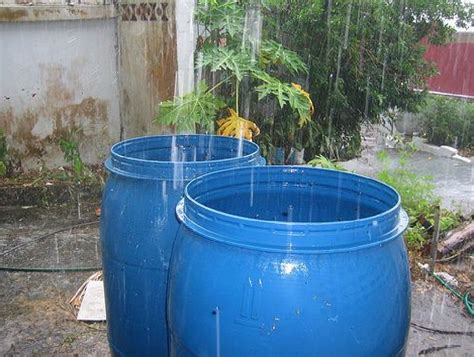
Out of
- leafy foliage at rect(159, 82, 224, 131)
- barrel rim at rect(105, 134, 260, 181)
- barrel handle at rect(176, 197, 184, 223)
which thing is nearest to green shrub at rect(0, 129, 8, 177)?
leafy foliage at rect(159, 82, 224, 131)

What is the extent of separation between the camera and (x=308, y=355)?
1.45 metres

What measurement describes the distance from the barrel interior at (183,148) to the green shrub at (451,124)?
375 inches

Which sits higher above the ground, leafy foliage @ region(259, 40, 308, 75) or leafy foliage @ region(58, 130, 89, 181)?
leafy foliage @ region(259, 40, 308, 75)

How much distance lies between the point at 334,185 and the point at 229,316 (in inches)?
30.0

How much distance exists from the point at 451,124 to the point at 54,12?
9.05 metres

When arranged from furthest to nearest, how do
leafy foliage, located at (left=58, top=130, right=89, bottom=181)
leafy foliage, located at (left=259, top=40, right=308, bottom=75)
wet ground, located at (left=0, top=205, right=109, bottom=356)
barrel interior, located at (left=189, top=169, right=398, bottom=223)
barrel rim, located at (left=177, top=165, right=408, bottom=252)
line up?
1. leafy foliage, located at (left=58, top=130, right=89, bottom=181)
2. leafy foliage, located at (left=259, top=40, right=308, bottom=75)
3. wet ground, located at (left=0, top=205, right=109, bottom=356)
4. barrel interior, located at (left=189, top=169, right=398, bottom=223)
5. barrel rim, located at (left=177, top=165, right=408, bottom=252)

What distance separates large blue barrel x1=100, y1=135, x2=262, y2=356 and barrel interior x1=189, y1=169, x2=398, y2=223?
187 mm

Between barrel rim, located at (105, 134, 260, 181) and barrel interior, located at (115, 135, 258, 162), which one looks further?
barrel interior, located at (115, 135, 258, 162)

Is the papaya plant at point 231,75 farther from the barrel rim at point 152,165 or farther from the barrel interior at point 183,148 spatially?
the barrel rim at point 152,165

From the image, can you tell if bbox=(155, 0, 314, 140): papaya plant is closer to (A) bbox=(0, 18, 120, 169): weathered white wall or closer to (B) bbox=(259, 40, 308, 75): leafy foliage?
(B) bbox=(259, 40, 308, 75): leafy foliage

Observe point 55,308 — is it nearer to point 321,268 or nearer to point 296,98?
point 296,98

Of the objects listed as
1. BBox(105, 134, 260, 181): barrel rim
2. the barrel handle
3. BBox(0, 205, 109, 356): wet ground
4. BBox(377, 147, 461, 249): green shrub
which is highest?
BBox(105, 134, 260, 181): barrel rim

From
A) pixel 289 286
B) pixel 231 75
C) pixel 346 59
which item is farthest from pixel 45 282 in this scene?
pixel 346 59

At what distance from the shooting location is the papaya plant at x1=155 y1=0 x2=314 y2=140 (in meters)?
4.12
